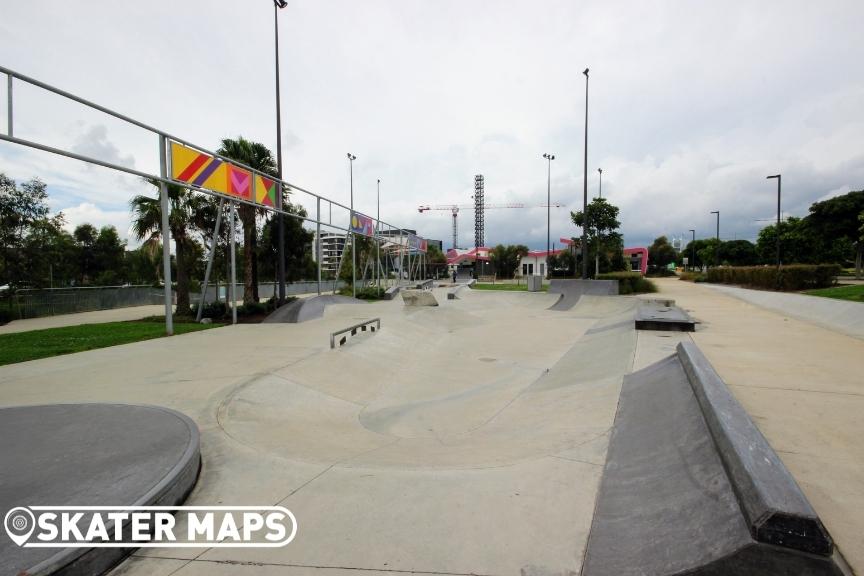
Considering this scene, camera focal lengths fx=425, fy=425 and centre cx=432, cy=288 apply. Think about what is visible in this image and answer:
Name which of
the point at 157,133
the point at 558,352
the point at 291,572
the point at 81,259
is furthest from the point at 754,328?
the point at 81,259

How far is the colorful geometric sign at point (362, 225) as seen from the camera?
23.4 metres

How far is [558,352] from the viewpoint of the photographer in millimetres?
11688

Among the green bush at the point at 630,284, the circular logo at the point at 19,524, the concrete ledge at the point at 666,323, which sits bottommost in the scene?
the circular logo at the point at 19,524

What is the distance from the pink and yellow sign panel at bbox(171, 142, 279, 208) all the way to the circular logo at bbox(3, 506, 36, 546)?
11018mm

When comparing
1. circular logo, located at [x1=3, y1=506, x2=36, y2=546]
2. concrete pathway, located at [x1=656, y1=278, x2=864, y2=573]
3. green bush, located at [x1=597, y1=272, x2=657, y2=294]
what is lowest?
circular logo, located at [x1=3, y1=506, x2=36, y2=546]

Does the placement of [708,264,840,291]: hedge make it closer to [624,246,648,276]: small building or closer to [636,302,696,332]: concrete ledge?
[636,302,696,332]: concrete ledge

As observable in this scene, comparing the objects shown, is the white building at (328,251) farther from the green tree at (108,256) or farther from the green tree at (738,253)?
the green tree at (738,253)

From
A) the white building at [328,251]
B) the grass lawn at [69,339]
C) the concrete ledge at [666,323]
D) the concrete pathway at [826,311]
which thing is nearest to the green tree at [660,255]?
the white building at [328,251]

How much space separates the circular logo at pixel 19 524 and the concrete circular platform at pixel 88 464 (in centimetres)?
3

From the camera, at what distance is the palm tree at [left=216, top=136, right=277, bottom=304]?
755 inches

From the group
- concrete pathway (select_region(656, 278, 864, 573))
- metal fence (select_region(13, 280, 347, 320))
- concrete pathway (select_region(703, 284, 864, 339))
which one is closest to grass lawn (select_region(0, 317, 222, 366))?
metal fence (select_region(13, 280, 347, 320))

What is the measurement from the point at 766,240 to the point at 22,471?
8528 cm

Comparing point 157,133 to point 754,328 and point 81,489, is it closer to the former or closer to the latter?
point 81,489

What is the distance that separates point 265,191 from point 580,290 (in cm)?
1865
